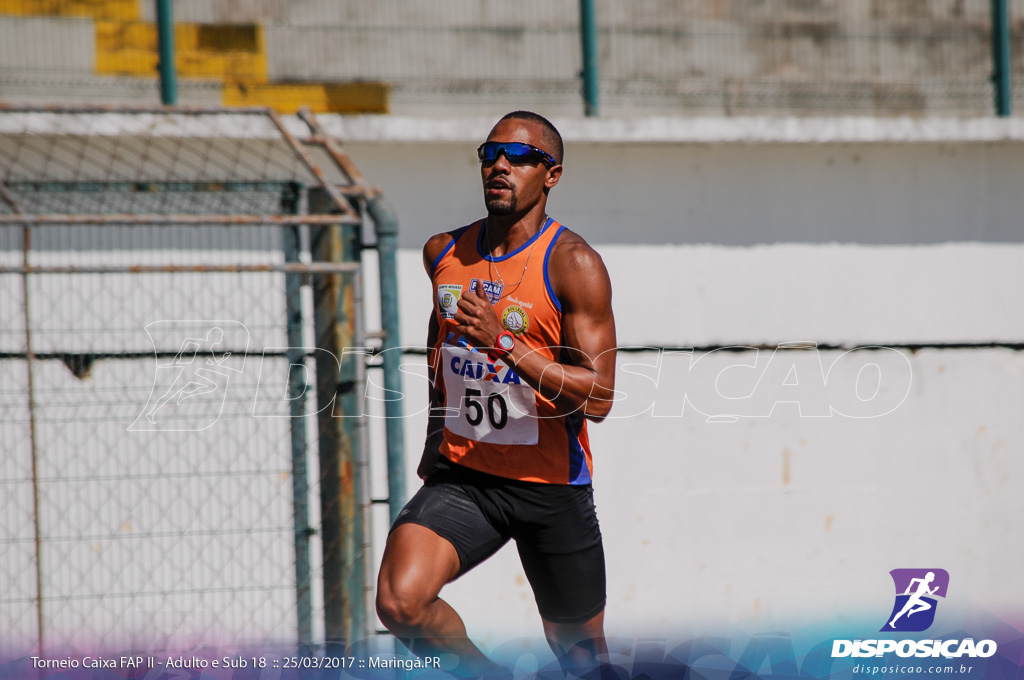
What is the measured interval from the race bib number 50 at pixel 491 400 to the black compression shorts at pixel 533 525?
0.15 m

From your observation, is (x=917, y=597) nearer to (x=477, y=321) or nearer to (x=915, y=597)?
(x=915, y=597)

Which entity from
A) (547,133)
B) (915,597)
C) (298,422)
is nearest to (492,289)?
(547,133)

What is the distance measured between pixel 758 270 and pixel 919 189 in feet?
3.47

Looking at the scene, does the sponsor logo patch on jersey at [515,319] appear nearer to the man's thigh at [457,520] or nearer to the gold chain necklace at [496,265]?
the gold chain necklace at [496,265]

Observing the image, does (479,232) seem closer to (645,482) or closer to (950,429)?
(645,482)

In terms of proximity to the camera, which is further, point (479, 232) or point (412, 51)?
point (412, 51)

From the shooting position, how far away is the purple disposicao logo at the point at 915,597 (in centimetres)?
540

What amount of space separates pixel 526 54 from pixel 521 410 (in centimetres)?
280

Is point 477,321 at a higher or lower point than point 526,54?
lower

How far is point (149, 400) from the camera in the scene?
511cm

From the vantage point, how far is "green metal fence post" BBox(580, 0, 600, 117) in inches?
221

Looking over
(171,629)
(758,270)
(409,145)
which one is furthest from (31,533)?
(758,270)

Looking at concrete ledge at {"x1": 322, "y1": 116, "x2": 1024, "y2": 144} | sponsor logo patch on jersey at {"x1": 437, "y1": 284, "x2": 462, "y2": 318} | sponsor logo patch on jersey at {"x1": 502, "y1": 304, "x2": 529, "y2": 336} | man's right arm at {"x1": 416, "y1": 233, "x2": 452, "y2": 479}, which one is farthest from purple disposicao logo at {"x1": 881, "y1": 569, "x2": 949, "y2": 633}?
sponsor logo patch on jersey at {"x1": 437, "y1": 284, "x2": 462, "y2": 318}

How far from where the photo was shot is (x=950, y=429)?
594 cm
